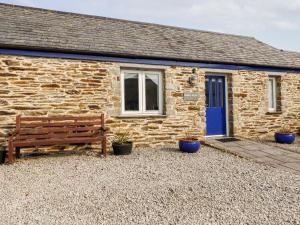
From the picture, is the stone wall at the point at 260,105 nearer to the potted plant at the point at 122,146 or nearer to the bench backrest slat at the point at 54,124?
the potted plant at the point at 122,146

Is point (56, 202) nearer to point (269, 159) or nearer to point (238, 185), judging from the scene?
point (238, 185)

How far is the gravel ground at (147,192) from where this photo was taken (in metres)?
3.29

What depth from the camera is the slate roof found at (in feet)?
23.7

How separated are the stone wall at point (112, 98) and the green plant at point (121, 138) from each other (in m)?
0.13

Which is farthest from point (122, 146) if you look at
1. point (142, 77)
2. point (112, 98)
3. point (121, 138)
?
point (142, 77)

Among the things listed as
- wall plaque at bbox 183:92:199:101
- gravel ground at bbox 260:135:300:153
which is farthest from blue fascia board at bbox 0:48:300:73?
gravel ground at bbox 260:135:300:153

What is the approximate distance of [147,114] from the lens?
321 inches

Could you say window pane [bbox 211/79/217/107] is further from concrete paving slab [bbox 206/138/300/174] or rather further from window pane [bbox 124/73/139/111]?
window pane [bbox 124/73/139/111]

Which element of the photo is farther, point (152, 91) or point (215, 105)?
point (215, 105)

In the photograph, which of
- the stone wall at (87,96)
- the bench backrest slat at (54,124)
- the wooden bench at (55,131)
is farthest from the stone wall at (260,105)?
the bench backrest slat at (54,124)

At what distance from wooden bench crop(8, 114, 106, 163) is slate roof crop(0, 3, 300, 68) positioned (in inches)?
74.6

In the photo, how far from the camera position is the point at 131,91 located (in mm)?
8094

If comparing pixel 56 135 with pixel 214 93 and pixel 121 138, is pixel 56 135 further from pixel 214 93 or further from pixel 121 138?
pixel 214 93

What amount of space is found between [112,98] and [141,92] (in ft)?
3.36
